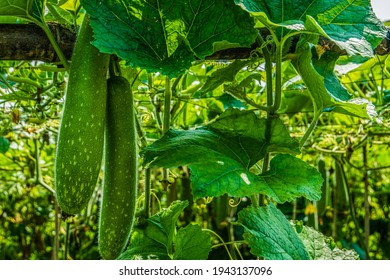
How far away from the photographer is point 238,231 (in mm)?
4781

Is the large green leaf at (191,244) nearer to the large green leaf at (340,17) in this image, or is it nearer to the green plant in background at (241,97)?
the green plant in background at (241,97)

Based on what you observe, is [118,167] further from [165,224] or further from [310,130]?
[310,130]

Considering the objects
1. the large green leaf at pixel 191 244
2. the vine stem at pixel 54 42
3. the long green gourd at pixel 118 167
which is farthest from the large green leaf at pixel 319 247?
the vine stem at pixel 54 42

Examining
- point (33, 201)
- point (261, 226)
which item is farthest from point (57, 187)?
point (33, 201)

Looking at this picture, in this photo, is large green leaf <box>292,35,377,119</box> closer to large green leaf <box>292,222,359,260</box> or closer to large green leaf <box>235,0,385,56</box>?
large green leaf <box>235,0,385,56</box>

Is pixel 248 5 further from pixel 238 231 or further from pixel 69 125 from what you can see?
pixel 238 231

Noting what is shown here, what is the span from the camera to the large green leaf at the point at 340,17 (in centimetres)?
83

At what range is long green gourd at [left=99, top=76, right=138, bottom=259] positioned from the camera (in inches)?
33.8

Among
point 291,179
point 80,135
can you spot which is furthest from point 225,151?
point 80,135

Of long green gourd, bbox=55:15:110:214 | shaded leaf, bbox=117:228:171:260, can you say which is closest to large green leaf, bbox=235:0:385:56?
long green gourd, bbox=55:15:110:214

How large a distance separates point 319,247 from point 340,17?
440 mm

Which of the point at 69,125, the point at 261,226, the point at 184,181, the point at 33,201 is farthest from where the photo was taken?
the point at 33,201
